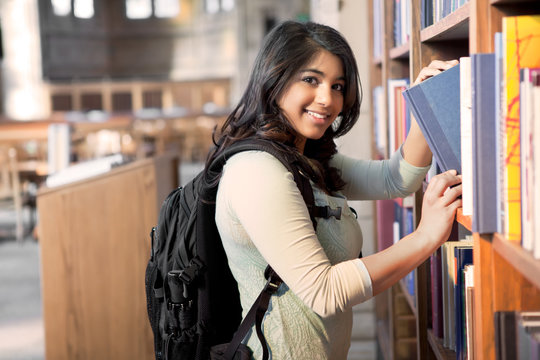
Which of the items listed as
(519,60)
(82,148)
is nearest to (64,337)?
(519,60)

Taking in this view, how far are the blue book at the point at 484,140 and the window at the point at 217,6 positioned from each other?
680 inches

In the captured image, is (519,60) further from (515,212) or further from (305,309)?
(305,309)

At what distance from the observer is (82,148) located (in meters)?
8.00

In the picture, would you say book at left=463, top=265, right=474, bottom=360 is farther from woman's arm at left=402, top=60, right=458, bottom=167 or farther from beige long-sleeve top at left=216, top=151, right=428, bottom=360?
woman's arm at left=402, top=60, right=458, bottom=167

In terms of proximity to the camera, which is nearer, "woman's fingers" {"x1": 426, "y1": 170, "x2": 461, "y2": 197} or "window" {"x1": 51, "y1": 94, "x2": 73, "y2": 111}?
"woman's fingers" {"x1": 426, "y1": 170, "x2": 461, "y2": 197}

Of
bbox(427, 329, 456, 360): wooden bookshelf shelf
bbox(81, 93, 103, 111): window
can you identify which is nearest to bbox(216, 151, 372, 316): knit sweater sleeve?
bbox(427, 329, 456, 360): wooden bookshelf shelf

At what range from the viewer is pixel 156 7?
62.9ft

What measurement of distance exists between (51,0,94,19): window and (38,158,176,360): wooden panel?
1624cm

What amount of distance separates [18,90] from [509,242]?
1641cm

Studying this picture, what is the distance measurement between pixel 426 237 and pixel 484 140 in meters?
0.30

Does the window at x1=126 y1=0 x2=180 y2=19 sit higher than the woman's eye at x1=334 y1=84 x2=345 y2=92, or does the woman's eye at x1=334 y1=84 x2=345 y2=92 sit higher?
the window at x1=126 y1=0 x2=180 y2=19

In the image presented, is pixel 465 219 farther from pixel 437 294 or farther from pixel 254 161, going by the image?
pixel 437 294

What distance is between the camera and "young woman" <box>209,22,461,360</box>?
116 centimetres

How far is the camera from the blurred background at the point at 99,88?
571cm
